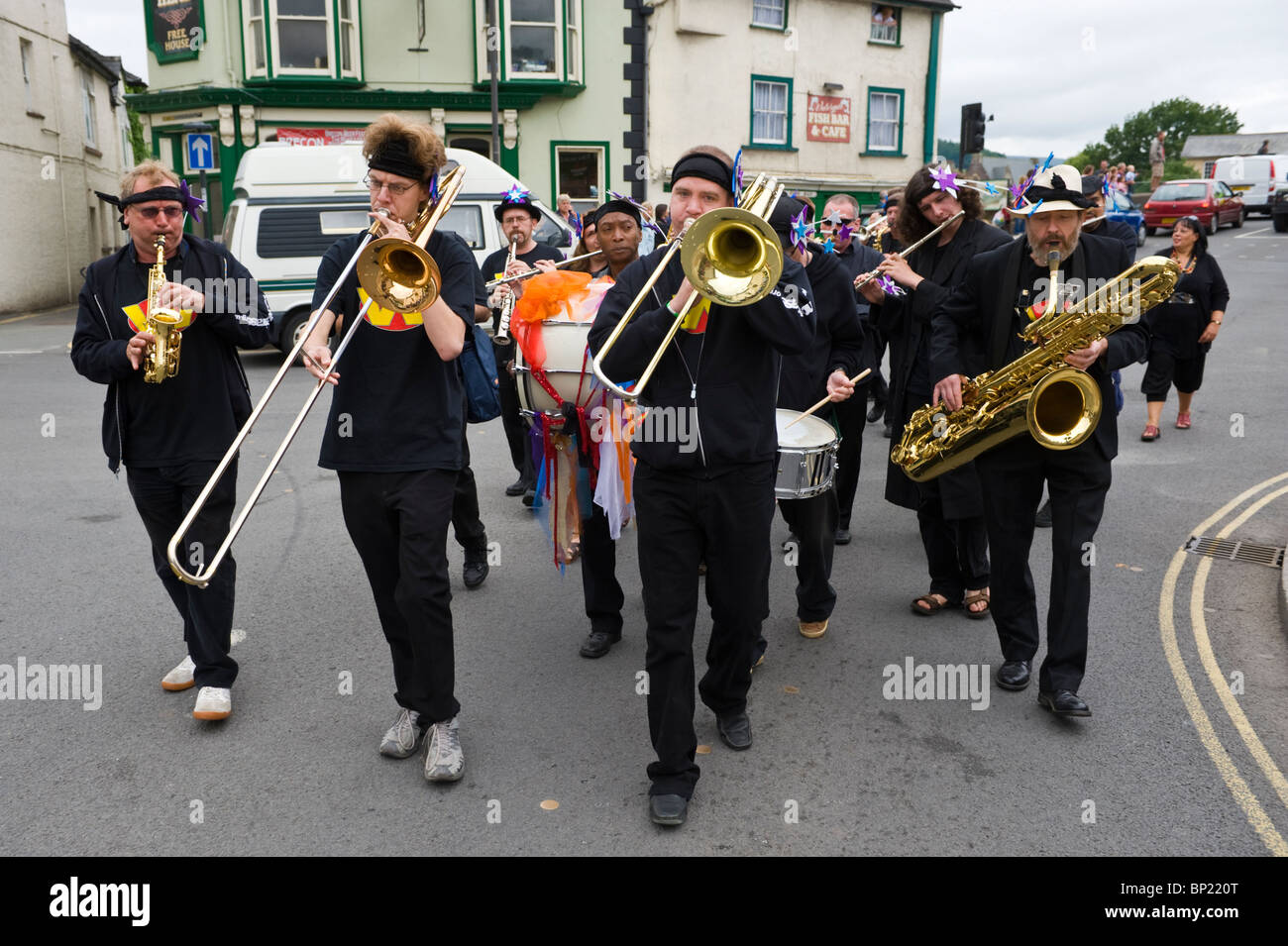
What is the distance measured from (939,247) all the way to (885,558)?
189cm

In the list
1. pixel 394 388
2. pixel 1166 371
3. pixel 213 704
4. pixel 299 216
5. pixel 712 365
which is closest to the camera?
pixel 712 365

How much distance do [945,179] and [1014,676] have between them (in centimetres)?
248

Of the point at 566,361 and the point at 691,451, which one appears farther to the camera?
the point at 566,361

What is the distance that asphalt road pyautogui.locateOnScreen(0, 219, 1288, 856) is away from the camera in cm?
341

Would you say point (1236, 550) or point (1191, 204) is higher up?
point (1191, 204)

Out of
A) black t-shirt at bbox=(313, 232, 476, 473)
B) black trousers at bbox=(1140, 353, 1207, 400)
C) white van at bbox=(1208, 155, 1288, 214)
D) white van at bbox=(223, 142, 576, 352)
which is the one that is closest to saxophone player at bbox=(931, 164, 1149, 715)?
black t-shirt at bbox=(313, 232, 476, 473)

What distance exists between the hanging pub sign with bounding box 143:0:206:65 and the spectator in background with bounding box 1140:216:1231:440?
1923cm

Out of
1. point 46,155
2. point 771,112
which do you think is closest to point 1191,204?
point 771,112

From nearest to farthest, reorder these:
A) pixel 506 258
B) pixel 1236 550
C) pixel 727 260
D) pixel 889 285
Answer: pixel 727 260
pixel 889 285
pixel 1236 550
pixel 506 258

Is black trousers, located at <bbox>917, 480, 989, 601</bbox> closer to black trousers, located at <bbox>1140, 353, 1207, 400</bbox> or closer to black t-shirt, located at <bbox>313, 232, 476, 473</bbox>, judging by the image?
black t-shirt, located at <bbox>313, 232, 476, 473</bbox>

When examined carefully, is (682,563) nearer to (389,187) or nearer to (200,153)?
(389,187)

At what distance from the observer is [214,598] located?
4.22 meters

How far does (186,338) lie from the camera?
4.16 m
